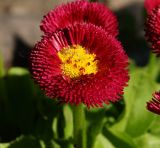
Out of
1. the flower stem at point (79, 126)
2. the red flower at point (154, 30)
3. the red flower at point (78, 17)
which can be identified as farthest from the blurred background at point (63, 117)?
the red flower at point (154, 30)

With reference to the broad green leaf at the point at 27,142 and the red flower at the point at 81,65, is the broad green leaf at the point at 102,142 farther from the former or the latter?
the red flower at the point at 81,65

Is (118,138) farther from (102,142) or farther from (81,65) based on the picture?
(81,65)

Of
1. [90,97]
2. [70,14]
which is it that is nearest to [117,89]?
[90,97]

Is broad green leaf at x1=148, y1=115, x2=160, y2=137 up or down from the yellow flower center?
down

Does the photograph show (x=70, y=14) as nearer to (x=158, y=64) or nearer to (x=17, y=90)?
(x=17, y=90)

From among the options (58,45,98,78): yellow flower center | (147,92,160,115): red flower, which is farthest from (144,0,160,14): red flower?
(147,92,160,115): red flower

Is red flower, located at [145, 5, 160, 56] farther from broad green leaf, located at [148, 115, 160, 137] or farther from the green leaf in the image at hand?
broad green leaf, located at [148, 115, 160, 137]

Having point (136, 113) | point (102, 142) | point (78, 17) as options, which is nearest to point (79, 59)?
point (78, 17)
